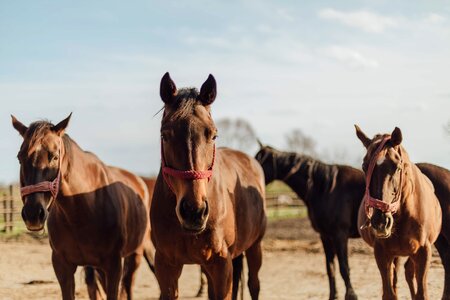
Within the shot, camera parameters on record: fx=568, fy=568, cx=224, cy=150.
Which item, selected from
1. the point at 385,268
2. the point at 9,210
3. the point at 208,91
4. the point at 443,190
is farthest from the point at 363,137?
the point at 9,210

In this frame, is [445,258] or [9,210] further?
[9,210]

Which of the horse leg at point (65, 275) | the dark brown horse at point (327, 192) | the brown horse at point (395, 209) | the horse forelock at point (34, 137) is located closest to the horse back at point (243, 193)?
the brown horse at point (395, 209)

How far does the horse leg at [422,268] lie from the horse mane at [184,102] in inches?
117

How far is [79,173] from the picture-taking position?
546 cm


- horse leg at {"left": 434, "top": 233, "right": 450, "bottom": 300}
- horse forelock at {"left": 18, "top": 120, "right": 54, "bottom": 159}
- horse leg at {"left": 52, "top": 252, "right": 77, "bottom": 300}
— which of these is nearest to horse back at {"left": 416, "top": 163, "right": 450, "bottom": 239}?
horse leg at {"left": 434, "top": 233, "right": 450, "bottom": 300}

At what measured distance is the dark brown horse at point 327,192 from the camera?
28.2ft

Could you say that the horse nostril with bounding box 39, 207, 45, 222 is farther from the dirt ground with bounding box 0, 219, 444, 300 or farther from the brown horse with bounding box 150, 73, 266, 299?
the dirt ground with bounding box 0, 219, 444, 300

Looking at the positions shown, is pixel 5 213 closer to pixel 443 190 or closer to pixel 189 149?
pixel 443 190

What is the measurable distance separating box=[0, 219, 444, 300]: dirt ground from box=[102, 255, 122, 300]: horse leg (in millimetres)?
3071

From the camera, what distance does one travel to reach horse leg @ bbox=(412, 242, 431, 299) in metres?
5.50

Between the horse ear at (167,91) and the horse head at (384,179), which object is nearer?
the horse ear at (167,91)

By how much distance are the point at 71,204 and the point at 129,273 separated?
84.8 inches

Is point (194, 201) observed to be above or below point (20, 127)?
below

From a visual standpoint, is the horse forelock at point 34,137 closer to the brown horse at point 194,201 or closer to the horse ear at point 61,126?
the horse ear at point 61,126
